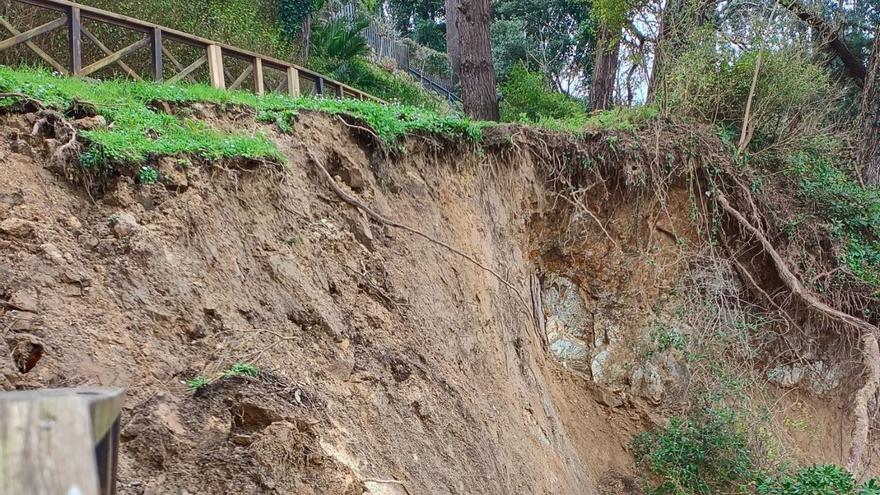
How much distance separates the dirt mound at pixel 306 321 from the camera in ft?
11.5

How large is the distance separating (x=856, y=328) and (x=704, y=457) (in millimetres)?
3096

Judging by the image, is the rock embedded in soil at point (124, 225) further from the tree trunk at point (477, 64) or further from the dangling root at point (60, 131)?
the tree trunk at point (477, 64)

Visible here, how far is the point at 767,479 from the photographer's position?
621 cm

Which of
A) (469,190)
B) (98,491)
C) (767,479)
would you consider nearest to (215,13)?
(469,190)

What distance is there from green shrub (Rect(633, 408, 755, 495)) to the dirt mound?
686 mm

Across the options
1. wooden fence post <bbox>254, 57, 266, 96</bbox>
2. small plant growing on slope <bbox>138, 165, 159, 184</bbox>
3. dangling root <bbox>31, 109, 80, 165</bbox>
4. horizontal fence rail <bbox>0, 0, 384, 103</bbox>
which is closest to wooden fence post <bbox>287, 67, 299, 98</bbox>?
horizontal fence rail <bbox>0, 0, 384, 103</bbox>

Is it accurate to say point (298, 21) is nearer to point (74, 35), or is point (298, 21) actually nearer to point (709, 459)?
point (74, 35)

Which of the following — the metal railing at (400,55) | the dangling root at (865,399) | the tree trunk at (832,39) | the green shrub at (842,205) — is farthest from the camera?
the metal railing at (400,55)

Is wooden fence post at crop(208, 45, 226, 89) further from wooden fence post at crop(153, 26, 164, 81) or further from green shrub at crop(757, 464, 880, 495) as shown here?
green shrub at crop(757, 464, 880, 495)

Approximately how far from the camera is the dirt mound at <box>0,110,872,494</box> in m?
3.52

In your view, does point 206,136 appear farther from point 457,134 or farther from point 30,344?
point 457,134

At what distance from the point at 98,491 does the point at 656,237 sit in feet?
28.0

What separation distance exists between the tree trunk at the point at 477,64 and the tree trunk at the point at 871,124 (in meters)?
6.33

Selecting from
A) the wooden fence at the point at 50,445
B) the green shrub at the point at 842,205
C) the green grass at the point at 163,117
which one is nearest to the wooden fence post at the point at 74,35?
the green grass at the point at 163,117
